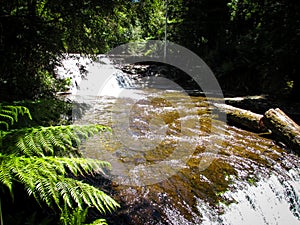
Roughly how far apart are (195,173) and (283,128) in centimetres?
265

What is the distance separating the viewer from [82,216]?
61.1 inches

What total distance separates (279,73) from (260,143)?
4.93 meters

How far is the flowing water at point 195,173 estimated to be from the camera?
2.76 metres

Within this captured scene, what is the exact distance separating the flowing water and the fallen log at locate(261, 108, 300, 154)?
11.4 inches

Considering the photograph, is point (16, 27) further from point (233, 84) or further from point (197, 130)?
point (233, 84)

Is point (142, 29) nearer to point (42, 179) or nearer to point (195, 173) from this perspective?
point (195, 173)

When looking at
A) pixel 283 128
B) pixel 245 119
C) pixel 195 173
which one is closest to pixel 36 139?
pixel 195 173

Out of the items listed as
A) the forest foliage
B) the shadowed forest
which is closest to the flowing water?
the shadowed forest

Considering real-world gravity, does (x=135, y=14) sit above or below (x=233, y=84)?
above

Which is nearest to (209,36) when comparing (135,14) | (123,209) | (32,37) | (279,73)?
(279,73)

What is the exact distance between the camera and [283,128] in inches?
194

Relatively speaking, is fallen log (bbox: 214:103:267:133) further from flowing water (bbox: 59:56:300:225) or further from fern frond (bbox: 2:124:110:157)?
fern frond (bbox: 2:124:110:157)

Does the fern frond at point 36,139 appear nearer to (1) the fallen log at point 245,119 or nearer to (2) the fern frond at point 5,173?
(2) the fern frond at point 5,173

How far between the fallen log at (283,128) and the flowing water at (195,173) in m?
0.29
